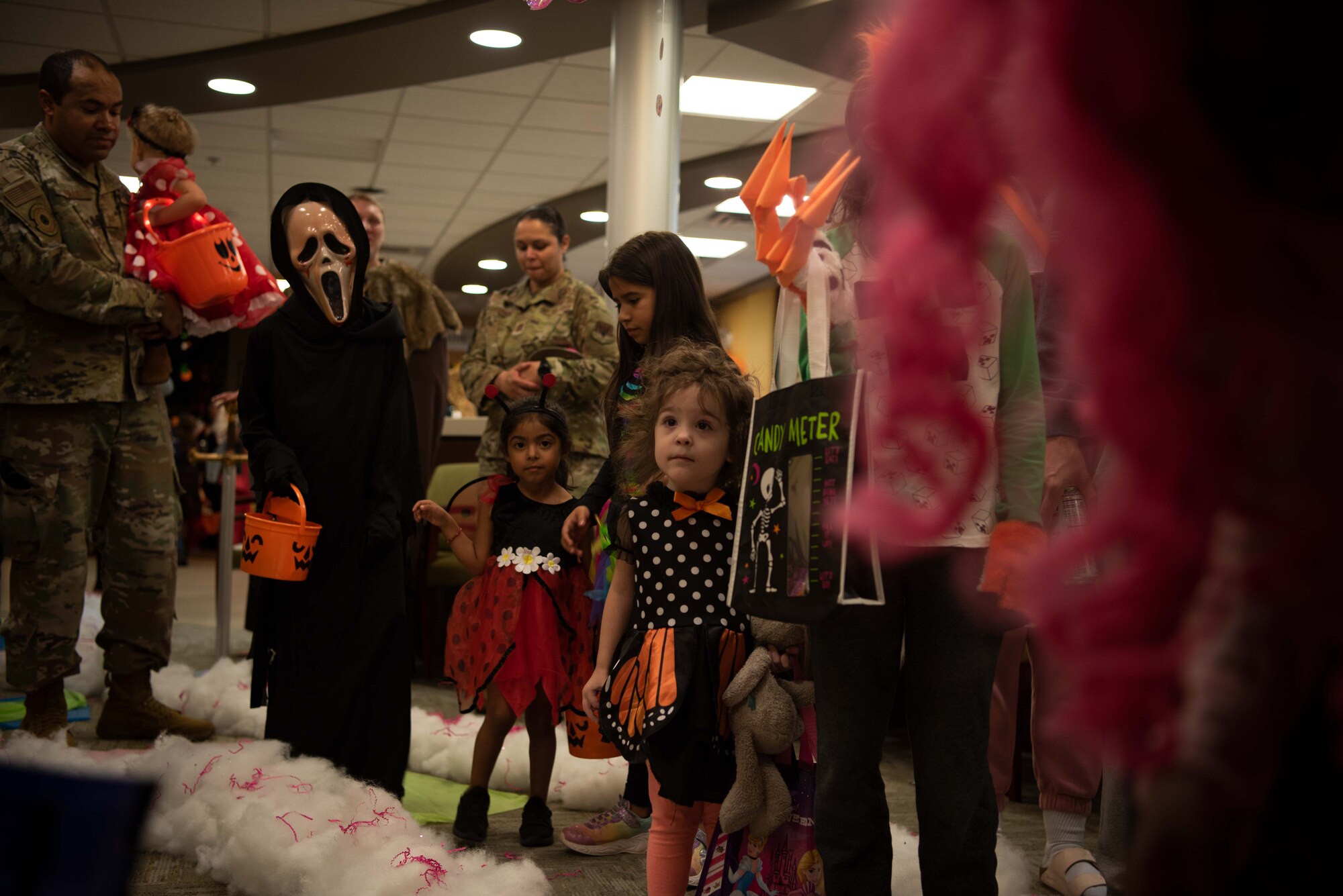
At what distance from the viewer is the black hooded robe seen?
2305mm

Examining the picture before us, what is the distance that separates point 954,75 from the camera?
42 cm

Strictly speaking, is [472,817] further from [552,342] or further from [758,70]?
[758,70]

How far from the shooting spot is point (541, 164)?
24.5 feet

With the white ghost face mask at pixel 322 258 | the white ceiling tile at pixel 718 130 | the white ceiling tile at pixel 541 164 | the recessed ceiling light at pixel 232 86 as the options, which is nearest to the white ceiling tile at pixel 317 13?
the recessed ceiling light at pixel 232 86

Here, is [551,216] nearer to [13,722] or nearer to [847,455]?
[13,722]

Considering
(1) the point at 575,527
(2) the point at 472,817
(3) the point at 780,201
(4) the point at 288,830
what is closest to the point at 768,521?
(3) the point at 780,201

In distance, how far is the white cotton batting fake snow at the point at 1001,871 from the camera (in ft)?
6.31

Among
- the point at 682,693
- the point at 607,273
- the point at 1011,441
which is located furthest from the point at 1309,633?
the point at 607,273

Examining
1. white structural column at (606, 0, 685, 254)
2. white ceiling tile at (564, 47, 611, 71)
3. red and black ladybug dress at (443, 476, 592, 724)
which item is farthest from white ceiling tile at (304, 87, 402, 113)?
red and black ladybug dress at (443, 476, 592, 724)

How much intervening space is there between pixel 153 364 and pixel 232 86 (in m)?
3.71

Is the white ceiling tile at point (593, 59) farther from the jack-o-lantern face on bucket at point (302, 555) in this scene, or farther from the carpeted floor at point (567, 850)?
the jack-o-lantern face on bucket at point (302, 555)

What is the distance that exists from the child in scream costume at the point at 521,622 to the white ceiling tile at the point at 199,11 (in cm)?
364

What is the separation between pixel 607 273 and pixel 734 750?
3.41 ft

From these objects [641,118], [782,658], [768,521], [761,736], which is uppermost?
[641,118]
